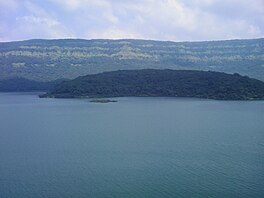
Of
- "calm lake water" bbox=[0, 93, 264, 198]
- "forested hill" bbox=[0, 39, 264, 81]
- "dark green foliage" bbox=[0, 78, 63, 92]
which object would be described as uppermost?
"forested hill" bbox=[0, 39, 264, 81]

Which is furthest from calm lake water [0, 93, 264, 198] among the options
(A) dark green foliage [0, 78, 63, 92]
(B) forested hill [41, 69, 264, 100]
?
(A) dark green foliage [0, 78, 63, 92]

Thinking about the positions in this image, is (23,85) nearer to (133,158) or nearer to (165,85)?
(165,85)

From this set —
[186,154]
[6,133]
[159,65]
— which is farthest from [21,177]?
[159,65]

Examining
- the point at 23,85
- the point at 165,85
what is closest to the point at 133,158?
the point at 165,85

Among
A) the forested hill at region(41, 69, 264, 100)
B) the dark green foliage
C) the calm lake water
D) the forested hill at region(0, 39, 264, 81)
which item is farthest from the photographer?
the forested hill at region(0, 39, 264, 81)

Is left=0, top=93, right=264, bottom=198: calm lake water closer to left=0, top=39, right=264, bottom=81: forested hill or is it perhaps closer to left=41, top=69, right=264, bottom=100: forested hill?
left=41, top=69, right=264, bottom=100: forested hill

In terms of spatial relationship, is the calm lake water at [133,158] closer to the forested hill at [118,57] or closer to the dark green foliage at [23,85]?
the dark green foliage at [23,85]
